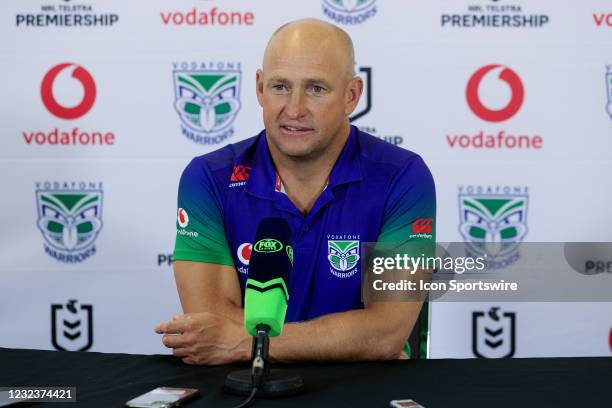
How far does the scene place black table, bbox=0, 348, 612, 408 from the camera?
1.51 metres

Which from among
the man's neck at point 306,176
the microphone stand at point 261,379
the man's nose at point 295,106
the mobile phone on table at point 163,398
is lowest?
the mobile phone on table at point 163,398

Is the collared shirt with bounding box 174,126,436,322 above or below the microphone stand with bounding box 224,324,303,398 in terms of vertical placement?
above

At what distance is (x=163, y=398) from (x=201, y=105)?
2.10 metres

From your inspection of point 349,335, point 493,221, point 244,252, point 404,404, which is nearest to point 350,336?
point 349,335

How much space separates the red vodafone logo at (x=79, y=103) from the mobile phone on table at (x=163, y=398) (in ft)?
6.92

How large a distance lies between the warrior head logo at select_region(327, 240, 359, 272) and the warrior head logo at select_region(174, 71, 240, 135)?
1297 millimetres

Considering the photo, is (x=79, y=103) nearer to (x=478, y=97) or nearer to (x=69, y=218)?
(x=69, y=218)

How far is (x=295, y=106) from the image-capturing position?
2217mm

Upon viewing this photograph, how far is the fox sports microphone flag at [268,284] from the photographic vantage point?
1.41 meters

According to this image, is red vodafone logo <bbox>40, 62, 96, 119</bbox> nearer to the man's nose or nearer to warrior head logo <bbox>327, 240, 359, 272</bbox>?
the man's nose

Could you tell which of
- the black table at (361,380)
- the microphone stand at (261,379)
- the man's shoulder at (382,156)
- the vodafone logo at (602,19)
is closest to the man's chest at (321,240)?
the man's shoulder at (382,156)

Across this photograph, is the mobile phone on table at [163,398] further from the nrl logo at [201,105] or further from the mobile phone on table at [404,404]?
the nrl logo at [201,105]

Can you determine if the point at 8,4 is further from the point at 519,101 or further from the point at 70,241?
the point at 519,101

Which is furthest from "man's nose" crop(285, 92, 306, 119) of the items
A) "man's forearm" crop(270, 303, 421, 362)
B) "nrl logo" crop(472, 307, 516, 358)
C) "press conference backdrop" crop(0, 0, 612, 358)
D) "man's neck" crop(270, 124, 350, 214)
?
"nrl logo" crop(472, 307, 516, 358)
